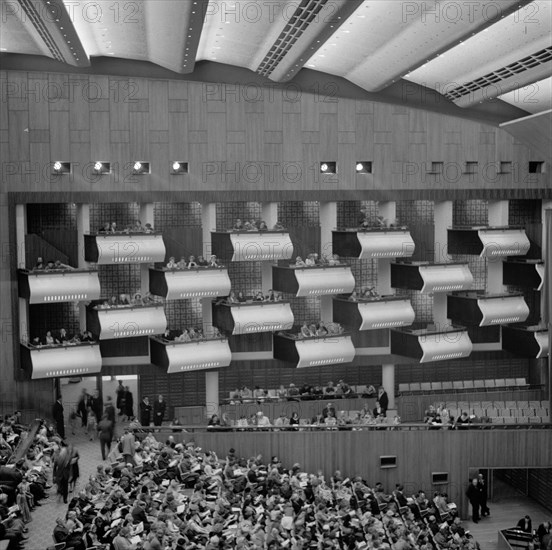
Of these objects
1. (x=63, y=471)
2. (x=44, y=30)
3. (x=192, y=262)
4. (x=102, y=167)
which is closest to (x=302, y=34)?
(x=44, y=30)

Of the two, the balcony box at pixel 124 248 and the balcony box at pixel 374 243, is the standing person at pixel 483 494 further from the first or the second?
the balcony box at pixel 124 248

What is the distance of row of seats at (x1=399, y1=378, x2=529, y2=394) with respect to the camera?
2628 cm

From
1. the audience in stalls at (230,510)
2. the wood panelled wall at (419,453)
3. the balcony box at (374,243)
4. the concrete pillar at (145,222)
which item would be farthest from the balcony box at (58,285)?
the balcony box at (374,243)

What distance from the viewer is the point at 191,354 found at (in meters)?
23.9

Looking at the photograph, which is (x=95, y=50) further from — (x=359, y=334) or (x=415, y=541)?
(x=415, y=541)

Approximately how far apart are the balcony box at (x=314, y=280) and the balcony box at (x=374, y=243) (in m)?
0.58

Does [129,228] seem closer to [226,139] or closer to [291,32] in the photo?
[226,139]

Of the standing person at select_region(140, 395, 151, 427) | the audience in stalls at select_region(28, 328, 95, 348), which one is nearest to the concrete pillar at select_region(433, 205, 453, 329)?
the standing person at select_region(140, 395, 151, 427)

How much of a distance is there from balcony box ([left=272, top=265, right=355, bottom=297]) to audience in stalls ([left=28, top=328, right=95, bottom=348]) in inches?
204

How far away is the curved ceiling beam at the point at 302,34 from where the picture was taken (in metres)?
16.8

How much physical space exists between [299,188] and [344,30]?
5.49m

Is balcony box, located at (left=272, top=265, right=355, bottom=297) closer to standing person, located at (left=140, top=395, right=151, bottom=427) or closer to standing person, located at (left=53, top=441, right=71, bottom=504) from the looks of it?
standing person, located at (left=140, top=395, right=151, bottom=427)

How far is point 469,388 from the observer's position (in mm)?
26266

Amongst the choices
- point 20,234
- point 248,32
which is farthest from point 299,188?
point 20,234
